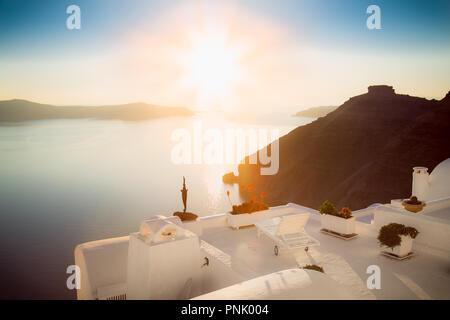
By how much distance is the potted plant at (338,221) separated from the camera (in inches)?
317

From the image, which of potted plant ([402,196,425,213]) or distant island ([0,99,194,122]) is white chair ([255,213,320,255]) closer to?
potted plant ([402,196,425,213])

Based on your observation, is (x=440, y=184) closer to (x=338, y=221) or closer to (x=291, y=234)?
(x=338, y=221)

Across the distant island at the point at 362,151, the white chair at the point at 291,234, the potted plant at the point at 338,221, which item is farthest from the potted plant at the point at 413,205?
the distant island at the point at 362,151

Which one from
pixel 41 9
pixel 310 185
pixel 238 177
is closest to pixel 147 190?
pixel 238 177

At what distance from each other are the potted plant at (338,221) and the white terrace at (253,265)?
274mm

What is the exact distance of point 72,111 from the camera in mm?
66312

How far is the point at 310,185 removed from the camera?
73.8 m

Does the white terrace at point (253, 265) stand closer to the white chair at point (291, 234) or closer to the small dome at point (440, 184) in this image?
the white chair at point (291, 234)

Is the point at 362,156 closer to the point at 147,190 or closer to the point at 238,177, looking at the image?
the point at 238,177

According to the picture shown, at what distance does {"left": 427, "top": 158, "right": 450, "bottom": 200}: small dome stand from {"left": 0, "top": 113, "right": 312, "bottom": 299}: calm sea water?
41.0 metres

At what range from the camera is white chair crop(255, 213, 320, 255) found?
273 inches

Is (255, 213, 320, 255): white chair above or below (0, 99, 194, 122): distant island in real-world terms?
below

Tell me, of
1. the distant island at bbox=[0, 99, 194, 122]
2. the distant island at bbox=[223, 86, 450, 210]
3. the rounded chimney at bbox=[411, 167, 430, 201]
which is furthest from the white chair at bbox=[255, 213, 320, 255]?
the distant island at bbox=[223, 86, 450, 210]
